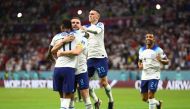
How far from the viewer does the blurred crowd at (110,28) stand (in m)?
37.8

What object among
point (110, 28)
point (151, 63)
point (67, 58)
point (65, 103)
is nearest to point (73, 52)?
point (67, 58)

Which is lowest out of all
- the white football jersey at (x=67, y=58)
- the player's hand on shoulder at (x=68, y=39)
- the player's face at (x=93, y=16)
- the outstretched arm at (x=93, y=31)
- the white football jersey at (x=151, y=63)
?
the white football jersey at (x=151, y=63)

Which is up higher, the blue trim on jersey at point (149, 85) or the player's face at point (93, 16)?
the player's face at point (93, 16)

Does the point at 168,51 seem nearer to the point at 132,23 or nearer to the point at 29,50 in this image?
the point at 132,23

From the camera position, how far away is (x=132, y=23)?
42531 mm

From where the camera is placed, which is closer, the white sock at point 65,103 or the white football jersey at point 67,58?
the white sock at point 65,103

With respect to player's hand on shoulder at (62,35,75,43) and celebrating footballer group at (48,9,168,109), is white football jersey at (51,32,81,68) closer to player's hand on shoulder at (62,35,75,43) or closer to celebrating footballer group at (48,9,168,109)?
celebrating footballer group at (48,9,168,109)

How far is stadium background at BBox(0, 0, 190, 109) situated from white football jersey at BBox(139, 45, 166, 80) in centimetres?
1488

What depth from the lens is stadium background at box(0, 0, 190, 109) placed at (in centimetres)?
3581

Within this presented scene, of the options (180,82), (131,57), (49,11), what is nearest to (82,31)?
(180,82)

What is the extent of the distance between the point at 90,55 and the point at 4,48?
2647 centimetres

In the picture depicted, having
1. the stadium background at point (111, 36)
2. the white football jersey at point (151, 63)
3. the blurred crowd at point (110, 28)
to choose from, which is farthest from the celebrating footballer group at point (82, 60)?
the blurred crowd at point (110, 28)

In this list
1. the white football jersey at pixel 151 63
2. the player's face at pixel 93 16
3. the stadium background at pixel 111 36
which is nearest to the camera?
the player's face at pixel 93 16

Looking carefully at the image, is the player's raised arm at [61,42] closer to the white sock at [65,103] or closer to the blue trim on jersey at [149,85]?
the white sock at [65,103]
